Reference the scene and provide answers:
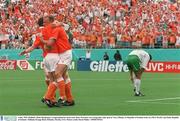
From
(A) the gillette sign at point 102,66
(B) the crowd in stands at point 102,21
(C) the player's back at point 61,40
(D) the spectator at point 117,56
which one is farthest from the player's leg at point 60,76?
(B) the crowd in stands at point 102,21

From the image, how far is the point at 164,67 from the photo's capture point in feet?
130

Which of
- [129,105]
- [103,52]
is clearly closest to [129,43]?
[103,52]

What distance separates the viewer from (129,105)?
16.9 metres

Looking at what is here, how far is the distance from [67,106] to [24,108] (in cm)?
116

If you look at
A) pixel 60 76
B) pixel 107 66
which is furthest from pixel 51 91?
pixel 107 66

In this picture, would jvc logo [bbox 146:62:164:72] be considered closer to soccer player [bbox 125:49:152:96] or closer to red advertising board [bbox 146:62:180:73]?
red advertising board [bbox 146:62:180:73]

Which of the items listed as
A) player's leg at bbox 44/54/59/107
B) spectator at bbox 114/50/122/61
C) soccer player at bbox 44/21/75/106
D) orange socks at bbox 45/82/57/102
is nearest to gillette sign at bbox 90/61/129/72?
Answer: spectator at bbox 114/50/122/61

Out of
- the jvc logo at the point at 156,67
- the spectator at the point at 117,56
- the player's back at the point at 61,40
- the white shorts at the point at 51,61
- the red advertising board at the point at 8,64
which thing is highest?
the player's back at the point at 61,40

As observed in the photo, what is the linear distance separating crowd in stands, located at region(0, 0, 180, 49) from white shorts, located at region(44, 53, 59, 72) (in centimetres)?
2554

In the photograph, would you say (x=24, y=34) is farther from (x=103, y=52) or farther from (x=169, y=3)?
(x=169, y=3)

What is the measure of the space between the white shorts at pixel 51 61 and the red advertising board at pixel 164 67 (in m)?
23.0

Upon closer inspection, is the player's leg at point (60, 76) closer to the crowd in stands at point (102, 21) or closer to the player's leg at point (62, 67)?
the player's leg at point (62, 67)

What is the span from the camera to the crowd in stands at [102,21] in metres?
43.8

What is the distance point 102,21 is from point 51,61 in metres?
31.2
